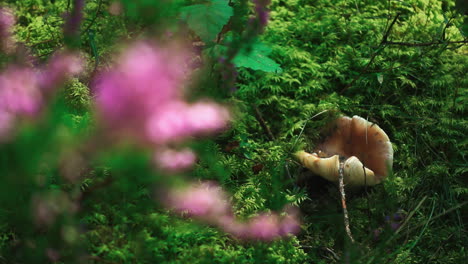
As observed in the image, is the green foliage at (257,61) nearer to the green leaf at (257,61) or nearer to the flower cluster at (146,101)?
the green leaf at (257,61)

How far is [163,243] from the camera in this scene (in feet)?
3.81

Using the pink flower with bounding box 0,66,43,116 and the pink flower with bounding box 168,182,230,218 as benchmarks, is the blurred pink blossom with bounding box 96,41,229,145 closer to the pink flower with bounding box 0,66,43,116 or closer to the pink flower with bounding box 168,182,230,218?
the pink flower with bounding box 0,66,43,116

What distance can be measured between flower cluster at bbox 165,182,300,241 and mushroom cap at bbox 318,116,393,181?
586 mm

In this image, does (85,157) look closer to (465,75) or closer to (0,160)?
(0,160)

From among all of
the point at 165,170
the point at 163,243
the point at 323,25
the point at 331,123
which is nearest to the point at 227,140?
the point at 331,123

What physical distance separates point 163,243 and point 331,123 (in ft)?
3.75

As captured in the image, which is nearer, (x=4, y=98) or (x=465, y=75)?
(x=4, y=98)

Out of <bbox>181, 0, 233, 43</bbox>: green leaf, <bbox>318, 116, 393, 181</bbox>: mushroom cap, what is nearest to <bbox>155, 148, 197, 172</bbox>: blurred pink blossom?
<bbox>181, 0, 233, 43</bbox>: green leaf

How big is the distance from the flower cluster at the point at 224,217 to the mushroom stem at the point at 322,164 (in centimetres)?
37

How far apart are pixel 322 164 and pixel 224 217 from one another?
608 mm

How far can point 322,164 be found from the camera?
175 centimetres

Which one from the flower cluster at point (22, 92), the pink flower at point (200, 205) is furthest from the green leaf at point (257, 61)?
the flower cluster at point (22, 92)

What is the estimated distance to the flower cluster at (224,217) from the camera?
1.15 metres

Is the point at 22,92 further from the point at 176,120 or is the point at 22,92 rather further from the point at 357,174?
the point at 357,174
